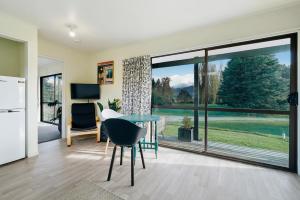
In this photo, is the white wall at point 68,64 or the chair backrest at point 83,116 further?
the chair backrest at point 83,116

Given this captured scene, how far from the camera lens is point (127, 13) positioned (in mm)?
2457

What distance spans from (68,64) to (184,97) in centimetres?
313

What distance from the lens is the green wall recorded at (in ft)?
9.40

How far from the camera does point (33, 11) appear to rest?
2.39 metres

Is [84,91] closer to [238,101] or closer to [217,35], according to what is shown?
[217,35]

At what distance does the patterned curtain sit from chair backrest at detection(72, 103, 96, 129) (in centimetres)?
95

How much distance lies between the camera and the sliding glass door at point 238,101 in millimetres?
2438

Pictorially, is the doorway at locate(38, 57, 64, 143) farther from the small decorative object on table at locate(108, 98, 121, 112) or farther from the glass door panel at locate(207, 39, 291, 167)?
the glass door panel at locate(207, 39, 291, 167)

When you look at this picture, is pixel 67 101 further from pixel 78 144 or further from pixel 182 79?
pixel 182 79

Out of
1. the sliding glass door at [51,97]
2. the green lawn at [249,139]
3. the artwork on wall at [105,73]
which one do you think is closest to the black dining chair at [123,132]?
the green lawn at [249,139]

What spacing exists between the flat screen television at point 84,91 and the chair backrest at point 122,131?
2.40 metres

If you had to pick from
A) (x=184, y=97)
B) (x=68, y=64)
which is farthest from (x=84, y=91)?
(x=184, y=97)

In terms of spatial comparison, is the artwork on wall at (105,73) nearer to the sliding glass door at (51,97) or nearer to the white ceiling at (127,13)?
the white ceiling at (127,13)

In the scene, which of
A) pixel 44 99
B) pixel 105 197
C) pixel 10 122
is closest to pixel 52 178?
pixel 105 197
